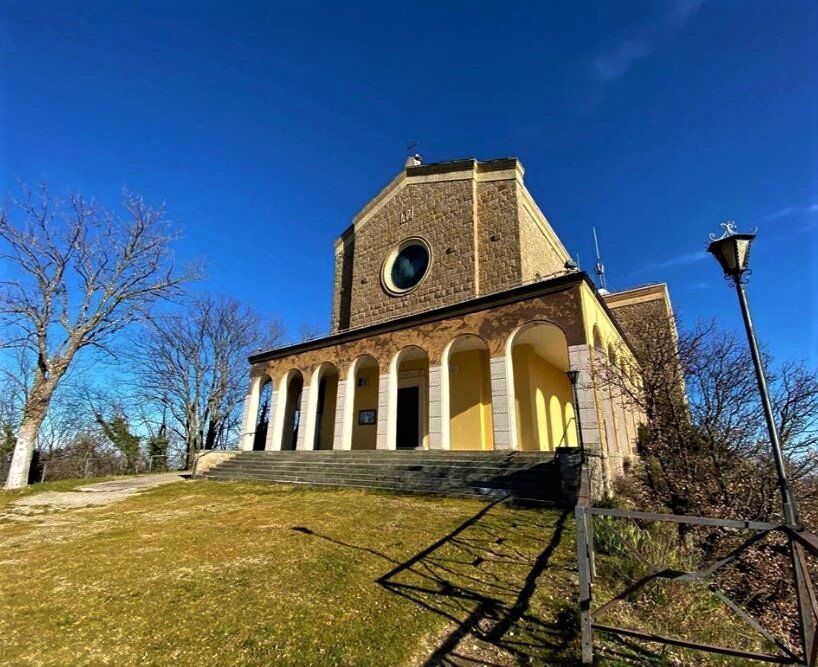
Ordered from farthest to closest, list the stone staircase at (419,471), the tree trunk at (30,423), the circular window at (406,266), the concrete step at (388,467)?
1. the circular window at (406,266)
2. the tree trunk at (30,423)
3. the concrete step at (388,467)
4. the stone staircase at (419,471)

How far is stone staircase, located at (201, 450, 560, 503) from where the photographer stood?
8.39 metres

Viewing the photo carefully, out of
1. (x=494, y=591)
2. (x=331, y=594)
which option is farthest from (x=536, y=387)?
(x=331, y=594)

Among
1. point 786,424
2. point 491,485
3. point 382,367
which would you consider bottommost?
point 491,485

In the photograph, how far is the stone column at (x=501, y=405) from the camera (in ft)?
34.2

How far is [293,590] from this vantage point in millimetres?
3816

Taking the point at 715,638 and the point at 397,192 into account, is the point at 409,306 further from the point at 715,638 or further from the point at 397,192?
the point at 715,638

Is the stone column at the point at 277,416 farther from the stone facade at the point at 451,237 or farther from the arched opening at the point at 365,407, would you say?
the stone facade at the point at 451,237

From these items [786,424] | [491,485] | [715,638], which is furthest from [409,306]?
[715,638]

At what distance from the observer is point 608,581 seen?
4031 millimetres

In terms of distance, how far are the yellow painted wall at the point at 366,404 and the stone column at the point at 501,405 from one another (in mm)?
6779

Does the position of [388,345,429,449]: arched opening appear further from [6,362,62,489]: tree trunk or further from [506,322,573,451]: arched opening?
[6,362,62,489]: tree trunk

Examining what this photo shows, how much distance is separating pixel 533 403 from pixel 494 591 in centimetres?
1072

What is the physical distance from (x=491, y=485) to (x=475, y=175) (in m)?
13.4

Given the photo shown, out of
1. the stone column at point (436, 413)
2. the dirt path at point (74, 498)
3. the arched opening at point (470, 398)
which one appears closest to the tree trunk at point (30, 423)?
the dirt path at point (74, 498)
